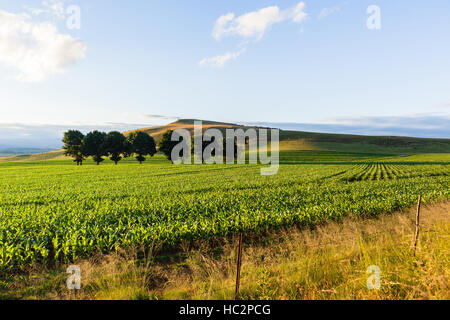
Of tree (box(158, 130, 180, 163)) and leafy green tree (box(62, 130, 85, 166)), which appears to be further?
tree (box(158, 130, 180, 163))

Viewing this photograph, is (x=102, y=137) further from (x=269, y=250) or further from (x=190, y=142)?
(x=269, y=250)

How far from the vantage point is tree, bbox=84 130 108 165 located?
70562mm

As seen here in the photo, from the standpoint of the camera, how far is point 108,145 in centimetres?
7106

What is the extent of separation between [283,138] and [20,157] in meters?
147

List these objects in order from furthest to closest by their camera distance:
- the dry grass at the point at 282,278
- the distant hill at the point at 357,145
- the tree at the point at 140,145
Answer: the distant hill at the point at 357,145 < the tree at the point at 140,145 < the dry grass at the point at 282,278

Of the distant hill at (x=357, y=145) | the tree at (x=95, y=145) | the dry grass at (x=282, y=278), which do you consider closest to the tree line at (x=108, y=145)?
the tree at (x=95, y=145)

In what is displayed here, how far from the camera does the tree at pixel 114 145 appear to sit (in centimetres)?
7100

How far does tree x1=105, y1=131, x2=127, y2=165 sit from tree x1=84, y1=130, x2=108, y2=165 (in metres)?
1.37

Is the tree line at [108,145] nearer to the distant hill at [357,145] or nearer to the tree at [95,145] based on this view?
the tree at [95,145]

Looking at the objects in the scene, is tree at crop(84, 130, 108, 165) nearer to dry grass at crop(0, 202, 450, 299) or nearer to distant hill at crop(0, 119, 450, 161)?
distant hill at crop(0, 119, 450, 161)

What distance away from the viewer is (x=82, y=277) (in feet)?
18.3

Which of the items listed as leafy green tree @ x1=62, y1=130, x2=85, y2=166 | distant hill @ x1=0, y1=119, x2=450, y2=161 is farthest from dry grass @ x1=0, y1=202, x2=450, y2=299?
distant hill @ x1=0, y1=119, x2=450, y2=161
